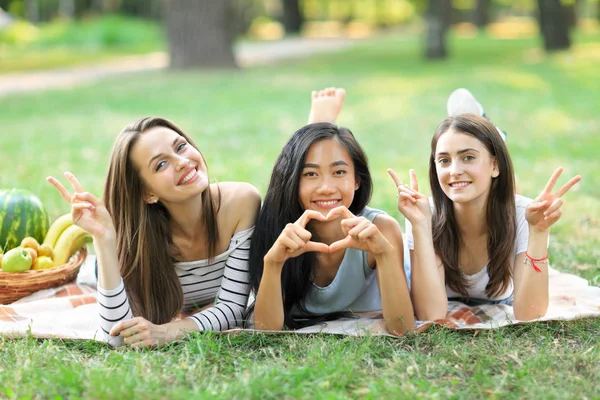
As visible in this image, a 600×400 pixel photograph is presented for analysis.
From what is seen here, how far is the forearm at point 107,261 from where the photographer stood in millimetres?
3508

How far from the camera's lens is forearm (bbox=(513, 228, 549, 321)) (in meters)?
3.63

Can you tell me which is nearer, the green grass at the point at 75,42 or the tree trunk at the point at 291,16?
the green grass at the point at 75,42

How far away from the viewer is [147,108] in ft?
41.6

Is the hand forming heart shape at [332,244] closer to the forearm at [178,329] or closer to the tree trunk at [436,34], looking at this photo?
the forearm at [178,329]

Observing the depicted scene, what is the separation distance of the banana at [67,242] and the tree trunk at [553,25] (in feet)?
56.6

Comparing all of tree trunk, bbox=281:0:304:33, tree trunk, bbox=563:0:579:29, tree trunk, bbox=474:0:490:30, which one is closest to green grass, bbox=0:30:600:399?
tree trunk, bbox=563:0:579:29

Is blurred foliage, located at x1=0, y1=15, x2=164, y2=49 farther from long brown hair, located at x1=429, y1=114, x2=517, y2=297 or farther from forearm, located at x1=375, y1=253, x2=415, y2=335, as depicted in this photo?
forearm, located at x1=375, y1=253, x2=415, y2=335

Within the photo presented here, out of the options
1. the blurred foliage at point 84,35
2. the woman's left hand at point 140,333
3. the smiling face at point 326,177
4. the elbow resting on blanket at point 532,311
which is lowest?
the elbow resting on blanket at point 532,311

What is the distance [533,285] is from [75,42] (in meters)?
24.6

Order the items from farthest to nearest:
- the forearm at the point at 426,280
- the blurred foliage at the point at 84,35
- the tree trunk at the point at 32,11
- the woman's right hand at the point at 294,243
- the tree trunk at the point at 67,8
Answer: the tree trunk at the point at 67,8 < the tree trunk at the point at 32,11 < the blurred foliage at the point at 84,35 < the forearm at the point at 426,280 < the woman's right hand at the point at 294,243

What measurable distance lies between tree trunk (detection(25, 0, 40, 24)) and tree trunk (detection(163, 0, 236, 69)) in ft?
52.0

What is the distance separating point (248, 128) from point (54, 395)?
804 centimetres

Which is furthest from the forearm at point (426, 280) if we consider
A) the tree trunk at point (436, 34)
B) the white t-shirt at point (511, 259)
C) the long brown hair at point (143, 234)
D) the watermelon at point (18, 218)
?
→ the tree trunk at point (436, 34)

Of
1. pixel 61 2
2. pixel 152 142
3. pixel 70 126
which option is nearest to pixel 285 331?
pixel 152 142
